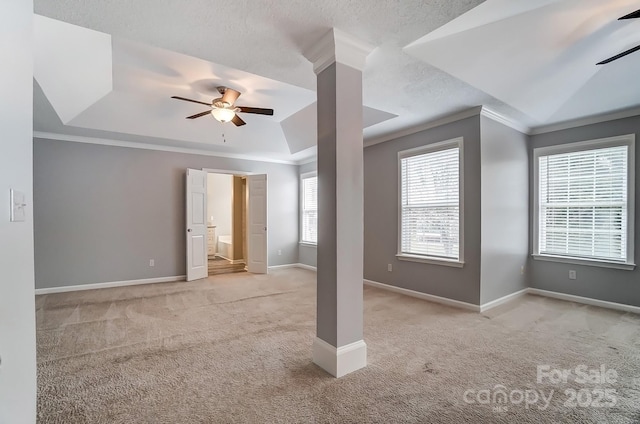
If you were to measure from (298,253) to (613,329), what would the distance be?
5474 millimetres

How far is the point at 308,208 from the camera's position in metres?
7.00

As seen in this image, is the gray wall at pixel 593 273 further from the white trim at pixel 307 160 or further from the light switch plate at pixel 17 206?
the light switch plate at pixel 17 206

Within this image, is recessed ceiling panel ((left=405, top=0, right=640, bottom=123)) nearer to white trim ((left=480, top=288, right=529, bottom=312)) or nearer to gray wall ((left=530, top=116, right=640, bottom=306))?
gray wall ((left=530, top=116, right=640, bottom=306))

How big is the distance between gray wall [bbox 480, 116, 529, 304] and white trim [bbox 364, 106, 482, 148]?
0.17 meters

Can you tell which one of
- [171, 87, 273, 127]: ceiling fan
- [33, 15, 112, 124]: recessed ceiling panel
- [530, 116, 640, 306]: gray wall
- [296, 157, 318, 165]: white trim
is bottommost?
[530, 116, 640, 306]: gray wall

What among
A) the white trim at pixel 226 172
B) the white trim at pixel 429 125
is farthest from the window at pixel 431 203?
the white trim at pixel 226 172

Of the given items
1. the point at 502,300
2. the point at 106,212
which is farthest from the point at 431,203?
the point at 106,212

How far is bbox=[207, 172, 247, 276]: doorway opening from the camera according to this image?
725 centimetres

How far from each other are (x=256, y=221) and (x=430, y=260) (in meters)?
3.82

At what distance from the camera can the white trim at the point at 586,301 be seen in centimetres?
367

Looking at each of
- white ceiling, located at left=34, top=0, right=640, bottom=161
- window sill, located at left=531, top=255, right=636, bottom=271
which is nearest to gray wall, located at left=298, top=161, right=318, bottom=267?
white ceiling, located at left=34, top=0, right=640, bottom=161

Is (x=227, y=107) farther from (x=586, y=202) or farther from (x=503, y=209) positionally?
(x=586, y=202)

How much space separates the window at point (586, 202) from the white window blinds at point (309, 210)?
165 inches

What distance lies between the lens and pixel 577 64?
318 centimetres
